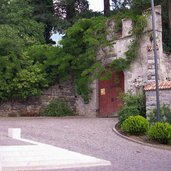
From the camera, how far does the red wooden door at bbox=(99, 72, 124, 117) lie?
1977cm

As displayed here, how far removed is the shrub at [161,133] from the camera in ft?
39.5

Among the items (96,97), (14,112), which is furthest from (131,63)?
(14,112)

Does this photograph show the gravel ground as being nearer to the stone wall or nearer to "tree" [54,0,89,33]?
the stone wall

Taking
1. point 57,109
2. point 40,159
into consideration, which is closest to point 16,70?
point 57,109

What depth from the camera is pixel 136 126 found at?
43.2 ft

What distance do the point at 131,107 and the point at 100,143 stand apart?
3.75 m

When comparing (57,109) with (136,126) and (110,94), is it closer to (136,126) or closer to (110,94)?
(110,94)

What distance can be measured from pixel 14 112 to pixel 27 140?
28.2ft

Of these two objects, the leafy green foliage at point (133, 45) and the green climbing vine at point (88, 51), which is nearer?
the leafy green foliage at point (133, 45)

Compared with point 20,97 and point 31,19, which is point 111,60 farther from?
point 31,19

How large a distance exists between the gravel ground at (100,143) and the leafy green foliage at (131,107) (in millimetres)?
699

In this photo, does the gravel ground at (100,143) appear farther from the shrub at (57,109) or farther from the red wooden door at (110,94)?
the shrub at (57,109)

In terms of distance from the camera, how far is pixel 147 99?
Result: 592 inches

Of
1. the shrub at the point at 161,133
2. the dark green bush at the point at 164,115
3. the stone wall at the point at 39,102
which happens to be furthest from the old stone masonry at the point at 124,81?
the shrub at the point at 161,133
